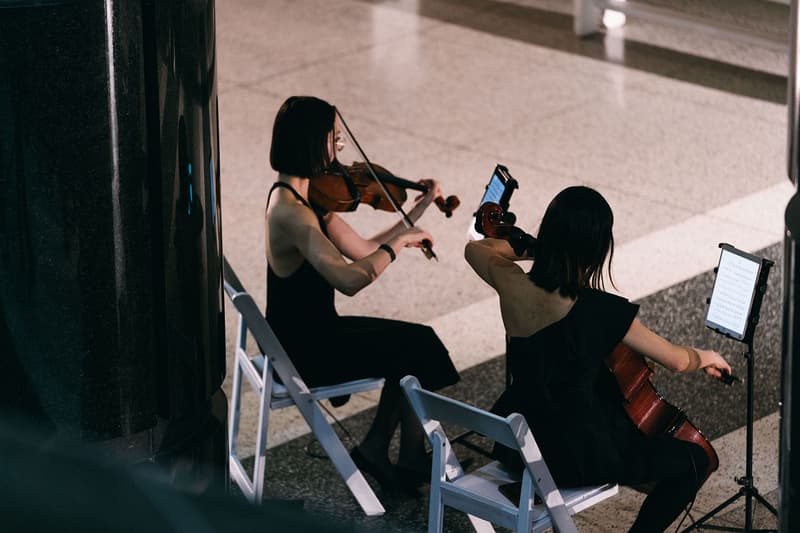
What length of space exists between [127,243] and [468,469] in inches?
65.9

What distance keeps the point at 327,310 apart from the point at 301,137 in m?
0.52

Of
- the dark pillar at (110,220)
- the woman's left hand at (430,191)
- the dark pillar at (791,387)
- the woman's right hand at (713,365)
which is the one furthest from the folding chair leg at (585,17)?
the dark pillar at (791,387)

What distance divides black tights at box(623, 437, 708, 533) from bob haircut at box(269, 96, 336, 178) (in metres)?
1.29

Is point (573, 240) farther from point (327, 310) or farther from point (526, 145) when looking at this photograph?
point (526, 145)

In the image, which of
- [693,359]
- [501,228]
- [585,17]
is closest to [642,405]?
[693,359]

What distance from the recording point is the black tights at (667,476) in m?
3.10

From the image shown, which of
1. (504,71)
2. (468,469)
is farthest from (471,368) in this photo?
(504,71)

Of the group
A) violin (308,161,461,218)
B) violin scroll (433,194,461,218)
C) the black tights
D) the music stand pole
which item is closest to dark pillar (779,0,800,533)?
the black tights

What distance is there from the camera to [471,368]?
15.0 ft

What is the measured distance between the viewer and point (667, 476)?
3.12 metres

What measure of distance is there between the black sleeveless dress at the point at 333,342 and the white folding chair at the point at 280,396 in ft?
0.18

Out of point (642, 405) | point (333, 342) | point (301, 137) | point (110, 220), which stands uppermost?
point (110, 220)

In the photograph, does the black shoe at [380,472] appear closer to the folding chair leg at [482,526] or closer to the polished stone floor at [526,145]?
the polished stone floor at [526,145]

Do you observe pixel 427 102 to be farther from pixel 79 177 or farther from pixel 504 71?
pixel 79 177
